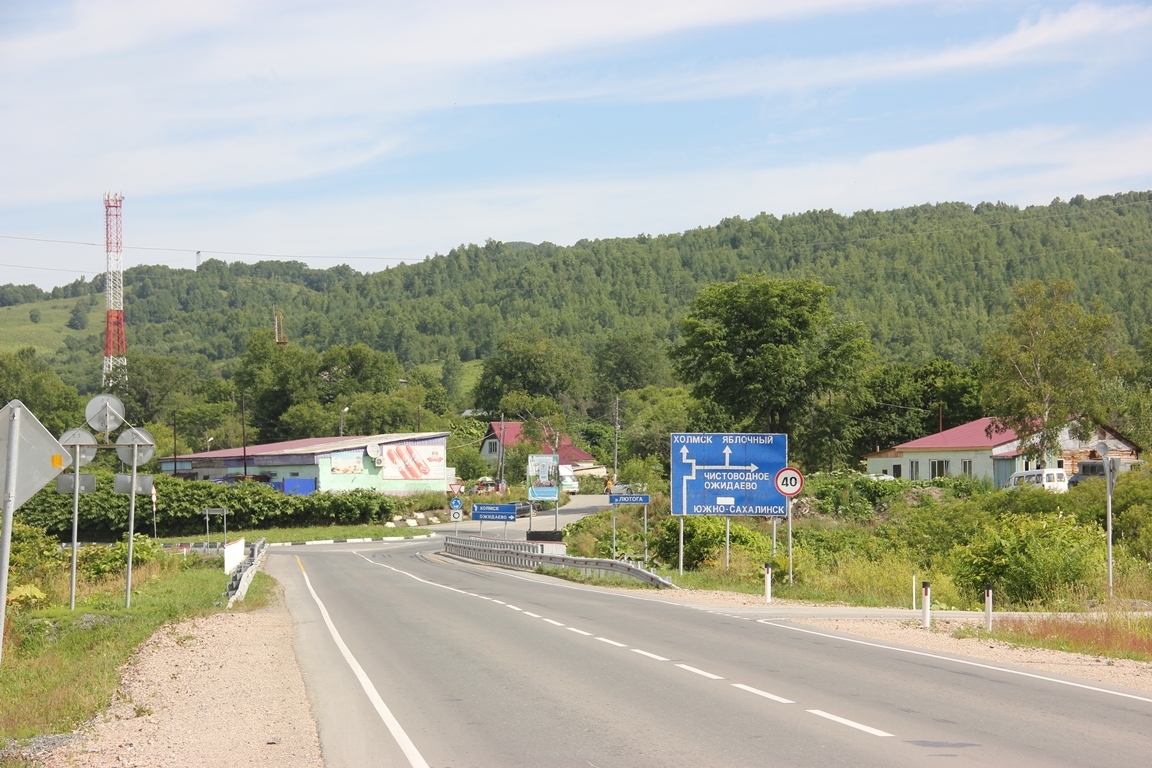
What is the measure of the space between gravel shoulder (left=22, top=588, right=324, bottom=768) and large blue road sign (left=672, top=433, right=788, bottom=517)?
1842 centimetres

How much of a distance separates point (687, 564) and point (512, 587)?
811 centimetres

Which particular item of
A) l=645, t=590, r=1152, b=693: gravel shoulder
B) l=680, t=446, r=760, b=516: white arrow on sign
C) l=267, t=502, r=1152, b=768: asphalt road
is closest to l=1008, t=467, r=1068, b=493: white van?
l=680, t=446, r=760, b=516: white arrow on sign

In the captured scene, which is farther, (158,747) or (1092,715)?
(1092,715)

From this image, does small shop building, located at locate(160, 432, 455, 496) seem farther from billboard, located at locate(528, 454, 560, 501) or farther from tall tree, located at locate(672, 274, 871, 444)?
tall tree, located at locate(672, 274, 871, 444)

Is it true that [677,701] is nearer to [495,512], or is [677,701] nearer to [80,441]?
[80,441]

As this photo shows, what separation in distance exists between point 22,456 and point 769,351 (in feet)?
213

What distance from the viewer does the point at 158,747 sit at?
9648mm

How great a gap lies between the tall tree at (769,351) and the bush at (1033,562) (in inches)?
1754

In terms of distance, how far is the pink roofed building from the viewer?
224 feet

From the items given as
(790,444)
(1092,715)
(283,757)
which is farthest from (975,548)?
(790,444)

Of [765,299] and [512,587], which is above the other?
[765,299]

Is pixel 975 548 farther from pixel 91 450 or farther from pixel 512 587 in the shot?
pixel 91 450

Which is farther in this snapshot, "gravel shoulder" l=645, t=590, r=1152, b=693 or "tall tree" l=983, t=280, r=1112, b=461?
"tall tree" l=983, t=280, r=1112, b=461

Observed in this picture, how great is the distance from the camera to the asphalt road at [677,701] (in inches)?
363
